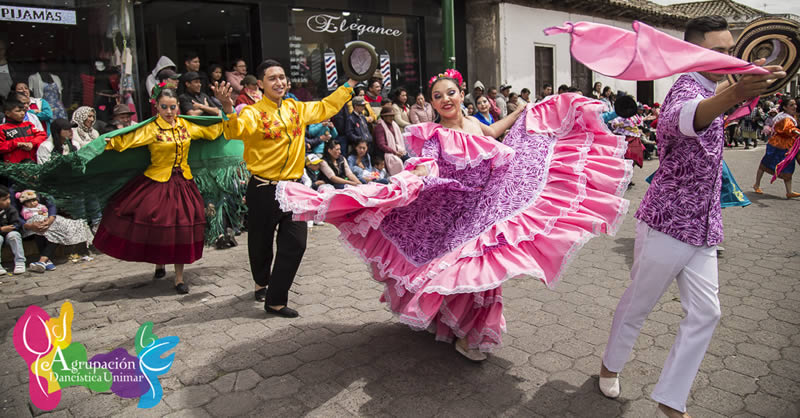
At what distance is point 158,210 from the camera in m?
5.31

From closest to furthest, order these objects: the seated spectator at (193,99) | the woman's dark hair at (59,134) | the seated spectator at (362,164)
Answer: the woman's dark hair at (59,134) < the seated spectator at (193,99) < the seated spectator at (362,164)

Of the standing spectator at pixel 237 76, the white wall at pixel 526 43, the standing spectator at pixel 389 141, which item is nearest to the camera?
the standing spectator at pixel 237 76

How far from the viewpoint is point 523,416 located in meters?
3.03

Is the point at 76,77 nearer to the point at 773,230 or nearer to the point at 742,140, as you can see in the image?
the point at 773,230

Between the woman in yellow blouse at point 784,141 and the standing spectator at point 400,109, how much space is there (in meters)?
6.45

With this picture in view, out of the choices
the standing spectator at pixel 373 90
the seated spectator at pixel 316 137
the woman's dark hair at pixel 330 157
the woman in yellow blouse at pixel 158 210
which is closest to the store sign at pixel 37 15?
the seated spectator at pixel 316 137

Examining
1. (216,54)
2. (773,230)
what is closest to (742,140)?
(773,230)

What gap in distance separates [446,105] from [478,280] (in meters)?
1.34

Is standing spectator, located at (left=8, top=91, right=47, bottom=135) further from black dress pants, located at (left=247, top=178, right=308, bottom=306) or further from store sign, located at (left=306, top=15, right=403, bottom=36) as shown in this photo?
store sign, located at (left=306, top=15, right=403, bottom=36)

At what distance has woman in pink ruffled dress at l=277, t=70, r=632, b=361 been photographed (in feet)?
10.2

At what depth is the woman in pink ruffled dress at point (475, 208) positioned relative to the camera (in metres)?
3.12

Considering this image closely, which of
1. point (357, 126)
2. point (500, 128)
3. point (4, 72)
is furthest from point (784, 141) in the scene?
point (4, 72)

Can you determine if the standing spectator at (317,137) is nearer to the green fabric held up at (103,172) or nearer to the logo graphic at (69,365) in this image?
the green fabric held up at (103,172)

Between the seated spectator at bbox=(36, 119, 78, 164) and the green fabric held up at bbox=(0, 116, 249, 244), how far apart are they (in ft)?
4.36
